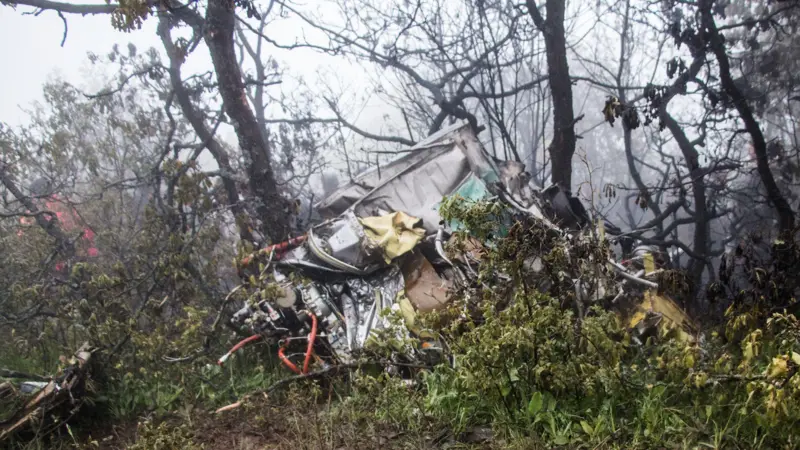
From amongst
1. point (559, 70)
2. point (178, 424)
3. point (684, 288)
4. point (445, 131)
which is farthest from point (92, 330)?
point (559, 70)

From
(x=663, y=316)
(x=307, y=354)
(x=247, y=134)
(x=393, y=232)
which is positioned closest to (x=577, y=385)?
(x=663, y=316)

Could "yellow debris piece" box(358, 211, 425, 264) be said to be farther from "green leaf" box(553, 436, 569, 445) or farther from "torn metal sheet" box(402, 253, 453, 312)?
"green leaf" box(553, 436, 569, 445)

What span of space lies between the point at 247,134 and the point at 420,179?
212 cm

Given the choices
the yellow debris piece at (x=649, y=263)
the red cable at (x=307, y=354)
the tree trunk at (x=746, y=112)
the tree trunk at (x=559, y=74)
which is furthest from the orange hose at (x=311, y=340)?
the tree trunk at (x=746, y=112)

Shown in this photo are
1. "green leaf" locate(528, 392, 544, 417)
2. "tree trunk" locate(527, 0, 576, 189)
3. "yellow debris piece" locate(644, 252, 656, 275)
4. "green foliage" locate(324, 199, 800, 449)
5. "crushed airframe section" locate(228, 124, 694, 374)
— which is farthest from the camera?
"tree trunk" locate(527, 0, 576, 189)

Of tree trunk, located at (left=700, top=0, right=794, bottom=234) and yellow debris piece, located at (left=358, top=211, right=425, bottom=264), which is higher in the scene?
tree trunk, located at (left=700, top=0, right=794, bottom=234)

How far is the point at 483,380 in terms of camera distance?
9.24ft

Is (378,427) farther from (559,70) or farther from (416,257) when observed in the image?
(559,70)

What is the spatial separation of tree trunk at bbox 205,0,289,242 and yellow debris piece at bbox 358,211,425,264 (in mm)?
1591

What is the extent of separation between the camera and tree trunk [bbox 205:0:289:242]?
5.90 meters

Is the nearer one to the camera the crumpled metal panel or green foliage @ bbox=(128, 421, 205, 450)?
green foliage @ bbox=(128, 421, 205, 450)

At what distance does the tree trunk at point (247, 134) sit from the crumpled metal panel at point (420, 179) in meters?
0.70

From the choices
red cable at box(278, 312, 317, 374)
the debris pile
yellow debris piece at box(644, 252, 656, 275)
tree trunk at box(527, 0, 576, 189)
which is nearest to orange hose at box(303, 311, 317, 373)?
red cable at box(278, 312, 317, 374)

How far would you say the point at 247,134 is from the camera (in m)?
6.00
